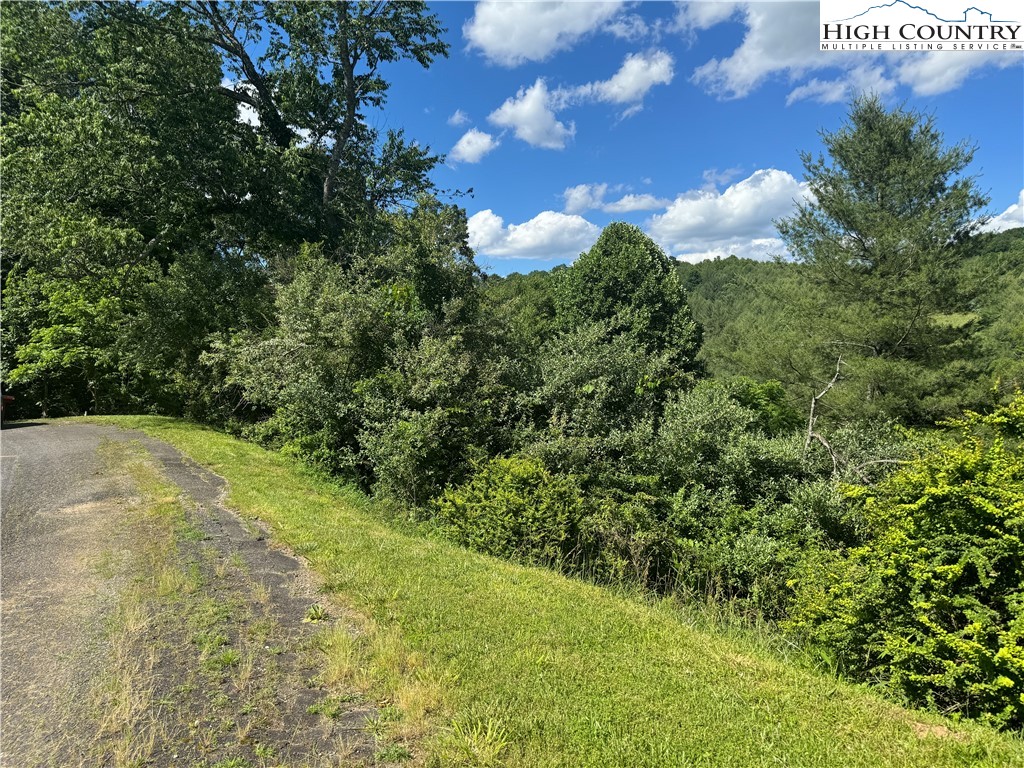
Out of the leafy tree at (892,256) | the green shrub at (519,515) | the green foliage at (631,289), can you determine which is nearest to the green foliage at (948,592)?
the green shrub at (519,515)

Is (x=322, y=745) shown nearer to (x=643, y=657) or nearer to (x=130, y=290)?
(x=643, y=657)

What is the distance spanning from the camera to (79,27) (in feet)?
53.6

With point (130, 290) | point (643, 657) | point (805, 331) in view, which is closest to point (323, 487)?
point (643, 657)

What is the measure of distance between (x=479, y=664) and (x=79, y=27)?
2274 cm

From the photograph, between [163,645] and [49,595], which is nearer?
[163,645]

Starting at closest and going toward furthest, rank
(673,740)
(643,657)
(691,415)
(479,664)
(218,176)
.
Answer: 1. (673,740)
2. (479,664)
3. (643,657)
4. (691,415)
5. (218,176)

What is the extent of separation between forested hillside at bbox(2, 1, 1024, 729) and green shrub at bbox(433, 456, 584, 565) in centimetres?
4

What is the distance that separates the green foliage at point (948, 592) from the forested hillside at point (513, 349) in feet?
0.08

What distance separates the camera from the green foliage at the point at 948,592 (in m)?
3.54

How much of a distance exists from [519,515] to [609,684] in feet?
13.0

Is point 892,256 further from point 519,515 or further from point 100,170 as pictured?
point 100,170

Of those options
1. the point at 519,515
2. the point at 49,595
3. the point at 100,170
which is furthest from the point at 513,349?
the point at 100,170

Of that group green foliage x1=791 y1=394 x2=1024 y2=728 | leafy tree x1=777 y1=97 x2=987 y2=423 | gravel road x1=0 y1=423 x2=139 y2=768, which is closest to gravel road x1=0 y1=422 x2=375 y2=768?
gravel road x1=0 y1=423 x2=139 y2=768

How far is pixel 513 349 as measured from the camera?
12727 mm
